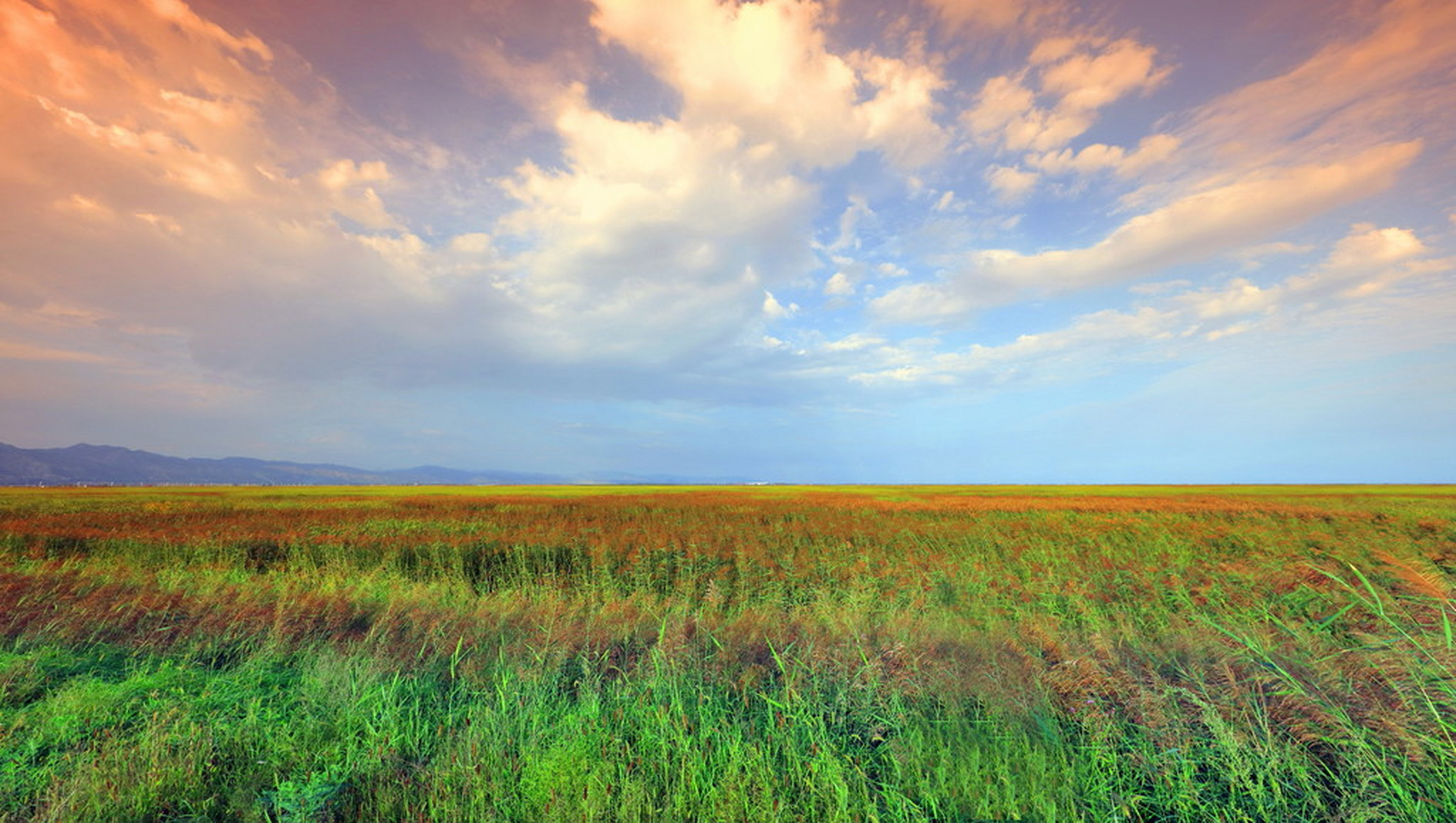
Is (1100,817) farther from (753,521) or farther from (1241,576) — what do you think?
(753,521)

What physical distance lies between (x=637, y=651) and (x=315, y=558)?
1348 centimetres

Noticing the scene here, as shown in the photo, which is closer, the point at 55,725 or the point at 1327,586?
the point at 55,725

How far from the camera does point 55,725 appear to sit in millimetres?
4359

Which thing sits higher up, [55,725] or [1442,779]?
[1442,779]

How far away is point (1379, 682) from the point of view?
4633mm

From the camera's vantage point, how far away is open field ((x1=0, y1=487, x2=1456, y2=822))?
3689 mm

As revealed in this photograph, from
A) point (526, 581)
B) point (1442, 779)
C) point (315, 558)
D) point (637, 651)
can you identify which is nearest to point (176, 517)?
point (315, 558)

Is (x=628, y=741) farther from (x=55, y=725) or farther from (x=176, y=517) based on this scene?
(x=176, y=517)

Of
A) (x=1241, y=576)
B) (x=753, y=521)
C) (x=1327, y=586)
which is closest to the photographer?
(x=1327, y=586)

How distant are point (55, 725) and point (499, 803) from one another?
398 cm

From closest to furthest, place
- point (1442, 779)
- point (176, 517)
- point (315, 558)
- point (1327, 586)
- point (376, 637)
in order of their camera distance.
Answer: point (1442, 779) → point (376, 637) → point (1327, 586) → point (315, 558) → point (176, 517)

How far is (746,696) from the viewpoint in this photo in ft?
17.3

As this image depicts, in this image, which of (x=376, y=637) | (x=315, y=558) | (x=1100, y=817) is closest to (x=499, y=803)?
(x=1100, y=817)

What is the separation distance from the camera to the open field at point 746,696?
3.69 meters
